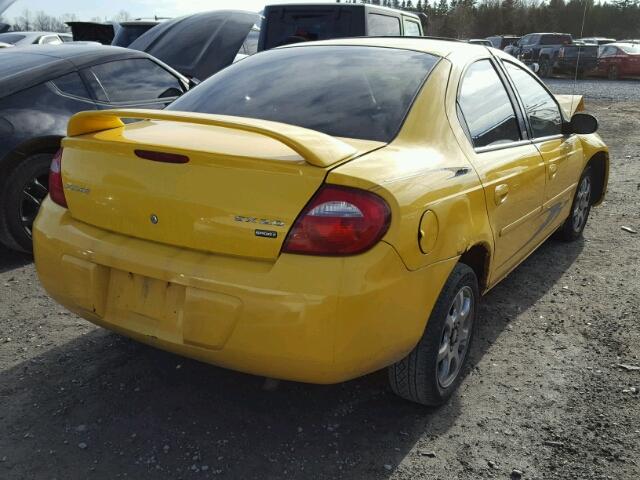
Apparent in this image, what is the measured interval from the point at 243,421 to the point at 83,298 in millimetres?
818

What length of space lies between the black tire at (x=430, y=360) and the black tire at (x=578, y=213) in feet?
8.58

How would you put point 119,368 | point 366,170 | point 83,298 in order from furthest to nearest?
1. point 119,368
2. point 83,298
3. point 366,170

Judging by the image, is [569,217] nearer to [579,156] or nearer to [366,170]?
[579,156]

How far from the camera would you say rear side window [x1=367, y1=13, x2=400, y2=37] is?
802 centimetres

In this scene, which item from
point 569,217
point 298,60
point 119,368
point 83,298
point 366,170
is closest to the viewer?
point 366,170

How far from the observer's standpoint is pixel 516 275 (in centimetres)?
447

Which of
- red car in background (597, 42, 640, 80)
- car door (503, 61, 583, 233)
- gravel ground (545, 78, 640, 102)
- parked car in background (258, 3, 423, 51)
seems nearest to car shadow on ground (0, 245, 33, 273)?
car door (503, 61, 583, 233)

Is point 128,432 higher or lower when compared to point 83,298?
lower

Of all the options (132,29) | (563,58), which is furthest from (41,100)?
(563,58)

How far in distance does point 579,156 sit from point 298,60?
240cm

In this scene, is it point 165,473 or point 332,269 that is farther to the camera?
point 165,473

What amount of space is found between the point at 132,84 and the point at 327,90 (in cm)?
317

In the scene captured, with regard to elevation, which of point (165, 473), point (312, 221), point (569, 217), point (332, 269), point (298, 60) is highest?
point (298, 60)

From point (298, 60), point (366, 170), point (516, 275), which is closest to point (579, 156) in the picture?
point (516, 275)
